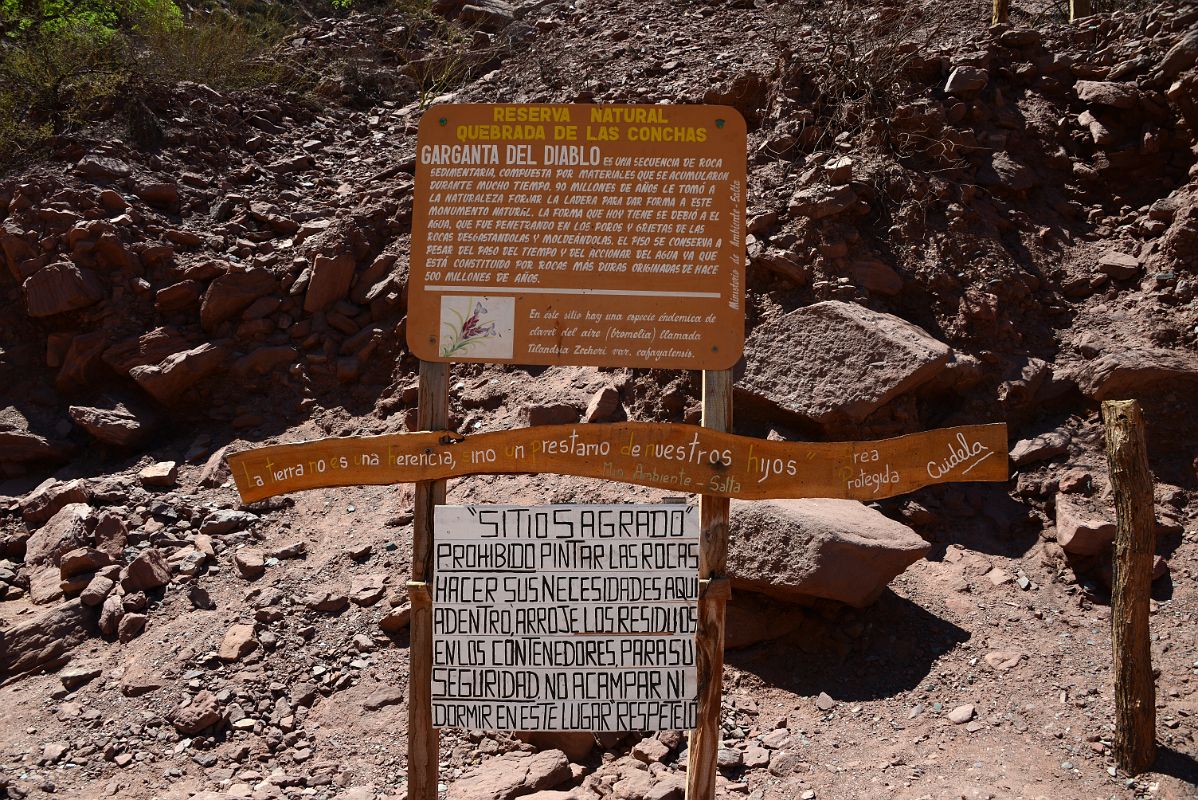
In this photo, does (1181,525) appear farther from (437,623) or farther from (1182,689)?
(437,623)

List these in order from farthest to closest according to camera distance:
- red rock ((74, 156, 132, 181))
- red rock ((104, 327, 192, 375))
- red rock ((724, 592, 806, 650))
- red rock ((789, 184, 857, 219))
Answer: red rock ((74, 156, 132, 181)) < red rock ((104, 327, 192, 375)) < red rock ((789, 184, 857, 219)) < red rock ((724, 592, 806, 650))

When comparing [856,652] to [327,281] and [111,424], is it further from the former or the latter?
[111,424]

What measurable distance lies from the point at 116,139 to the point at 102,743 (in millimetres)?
5907

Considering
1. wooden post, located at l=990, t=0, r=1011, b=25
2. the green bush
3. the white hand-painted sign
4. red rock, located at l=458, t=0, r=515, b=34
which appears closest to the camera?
the white hand-painted sign

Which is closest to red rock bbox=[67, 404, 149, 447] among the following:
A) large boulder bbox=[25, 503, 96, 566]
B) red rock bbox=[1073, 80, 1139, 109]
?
large boulder bbox=[25, 503, 96, 566]

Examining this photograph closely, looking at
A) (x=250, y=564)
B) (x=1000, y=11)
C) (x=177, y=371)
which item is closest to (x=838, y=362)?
(x=250, y=564)

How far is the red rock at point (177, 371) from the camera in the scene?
22.4 ft

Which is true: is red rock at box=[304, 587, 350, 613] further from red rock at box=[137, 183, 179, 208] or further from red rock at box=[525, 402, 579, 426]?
red rock at box=[137, 183, 179, 208]

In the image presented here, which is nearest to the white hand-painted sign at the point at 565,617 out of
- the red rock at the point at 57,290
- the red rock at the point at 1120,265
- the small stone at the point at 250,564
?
the small stone at the point at 250,564

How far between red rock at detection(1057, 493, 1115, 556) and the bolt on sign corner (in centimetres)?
303

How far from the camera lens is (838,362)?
5570mm

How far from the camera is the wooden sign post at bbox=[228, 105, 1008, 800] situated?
3.12 metres

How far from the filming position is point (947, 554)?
5410mm

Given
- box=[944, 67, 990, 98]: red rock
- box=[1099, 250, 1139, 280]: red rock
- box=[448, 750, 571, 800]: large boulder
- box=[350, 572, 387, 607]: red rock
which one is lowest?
box=[448, 750, 571, 800]: large boulder
